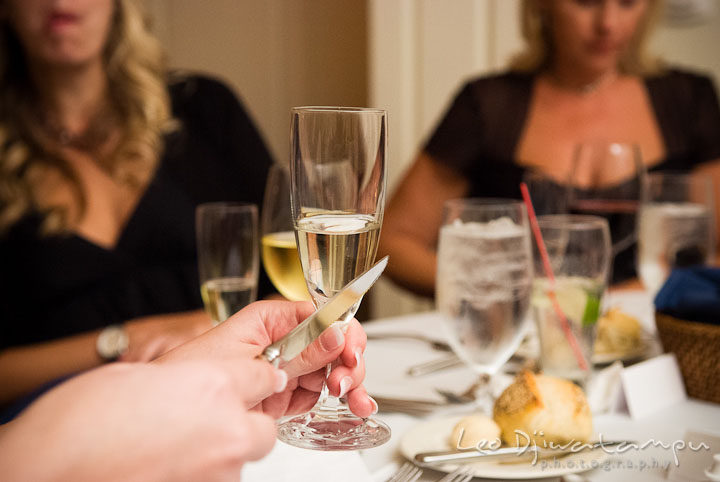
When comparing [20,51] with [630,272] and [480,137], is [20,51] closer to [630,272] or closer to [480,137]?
[480,137]

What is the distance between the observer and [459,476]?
2.13ft

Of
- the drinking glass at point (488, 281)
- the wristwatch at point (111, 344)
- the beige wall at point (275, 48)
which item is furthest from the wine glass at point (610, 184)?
the beige wall at point (275, 48)

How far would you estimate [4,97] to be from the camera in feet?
6.22

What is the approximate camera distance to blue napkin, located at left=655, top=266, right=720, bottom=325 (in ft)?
2.89

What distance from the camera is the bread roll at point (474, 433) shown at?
2.32ft

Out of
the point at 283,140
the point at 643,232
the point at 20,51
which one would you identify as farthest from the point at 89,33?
the point at 283,140

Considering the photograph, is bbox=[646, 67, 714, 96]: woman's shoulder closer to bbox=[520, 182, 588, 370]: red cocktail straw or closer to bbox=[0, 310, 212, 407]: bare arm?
bbox=[520, 182, 588, 370]: red cocktail straw

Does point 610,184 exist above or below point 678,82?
below

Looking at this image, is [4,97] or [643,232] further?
[4,97]

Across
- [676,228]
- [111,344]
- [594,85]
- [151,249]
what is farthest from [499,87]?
[111,344]

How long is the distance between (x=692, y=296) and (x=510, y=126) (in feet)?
4.70

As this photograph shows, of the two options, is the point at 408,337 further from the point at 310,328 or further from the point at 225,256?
the point at 310,328

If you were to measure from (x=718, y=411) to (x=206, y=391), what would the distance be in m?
0.73

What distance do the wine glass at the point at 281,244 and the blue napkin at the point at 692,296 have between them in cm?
52
